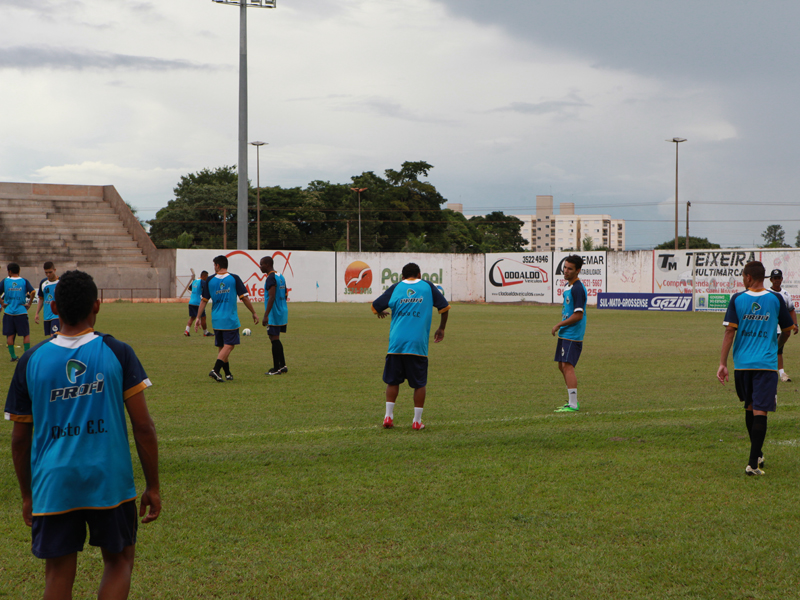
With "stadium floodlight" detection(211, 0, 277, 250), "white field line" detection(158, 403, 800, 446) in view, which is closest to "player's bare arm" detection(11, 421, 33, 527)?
"white field line" detection(158, 403, 800, 446)

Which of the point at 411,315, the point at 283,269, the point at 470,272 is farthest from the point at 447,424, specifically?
the point at 470,272

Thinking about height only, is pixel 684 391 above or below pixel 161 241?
below

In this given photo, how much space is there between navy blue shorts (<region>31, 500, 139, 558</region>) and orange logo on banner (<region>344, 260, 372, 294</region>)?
41558mm

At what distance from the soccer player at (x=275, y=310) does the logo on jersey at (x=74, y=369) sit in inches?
362

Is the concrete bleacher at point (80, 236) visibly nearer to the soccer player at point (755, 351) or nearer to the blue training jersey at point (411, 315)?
the blue training jersey at point (411, 315)

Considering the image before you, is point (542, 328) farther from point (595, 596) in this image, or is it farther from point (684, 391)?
point (595, 596)

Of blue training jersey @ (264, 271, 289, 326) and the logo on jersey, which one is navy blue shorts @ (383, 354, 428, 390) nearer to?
blue training jersey @ (264, 271, 289, 326)

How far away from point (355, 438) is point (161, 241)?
71.1 m

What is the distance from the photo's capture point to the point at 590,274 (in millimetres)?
43000

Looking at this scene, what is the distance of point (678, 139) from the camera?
56875 millimetres

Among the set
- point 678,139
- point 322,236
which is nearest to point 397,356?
point 678,139

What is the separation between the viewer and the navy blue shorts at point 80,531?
293cm

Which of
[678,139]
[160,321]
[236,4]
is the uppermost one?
[236,4]

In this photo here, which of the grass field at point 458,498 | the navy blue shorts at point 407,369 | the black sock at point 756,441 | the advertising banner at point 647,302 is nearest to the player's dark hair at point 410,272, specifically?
the navy blue shorts at point 407,369
